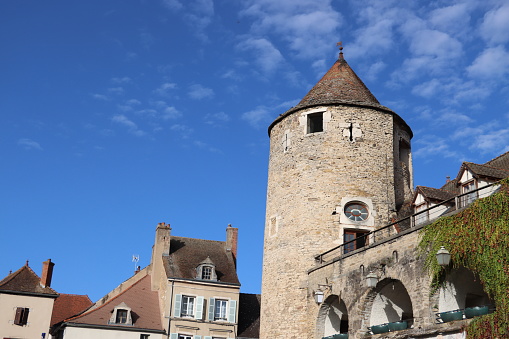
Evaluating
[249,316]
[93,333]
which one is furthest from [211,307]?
[93,333]

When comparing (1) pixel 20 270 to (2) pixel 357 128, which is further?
(1) pixel 20 270

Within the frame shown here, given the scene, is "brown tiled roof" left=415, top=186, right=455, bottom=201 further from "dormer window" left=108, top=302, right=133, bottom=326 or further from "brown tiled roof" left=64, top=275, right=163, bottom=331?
"dormer window" left=108, top=302, right=133, bottom=326

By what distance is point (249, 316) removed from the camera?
3628 centimetres

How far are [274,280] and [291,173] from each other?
437 centimetres

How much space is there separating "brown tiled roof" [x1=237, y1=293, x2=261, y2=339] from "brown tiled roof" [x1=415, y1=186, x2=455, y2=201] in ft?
52.6

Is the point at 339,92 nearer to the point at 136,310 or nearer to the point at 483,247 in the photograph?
the point at 483,247

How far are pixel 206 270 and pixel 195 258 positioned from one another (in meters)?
1.59

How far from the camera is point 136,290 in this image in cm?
3588

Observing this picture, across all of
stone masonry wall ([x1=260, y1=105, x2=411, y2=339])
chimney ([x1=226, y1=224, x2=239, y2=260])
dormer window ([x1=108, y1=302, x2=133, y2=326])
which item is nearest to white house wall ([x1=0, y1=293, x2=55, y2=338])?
dormer window ([x1=108, y1=302, x2=133, y2=326])

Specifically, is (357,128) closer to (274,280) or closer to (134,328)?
(274,280)

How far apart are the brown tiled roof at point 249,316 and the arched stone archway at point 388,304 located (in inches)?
604

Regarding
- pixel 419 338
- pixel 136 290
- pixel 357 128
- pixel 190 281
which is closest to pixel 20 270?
pixel 136 290

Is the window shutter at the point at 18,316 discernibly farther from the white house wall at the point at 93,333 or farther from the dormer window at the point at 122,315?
the dormer window at the point at 122,315

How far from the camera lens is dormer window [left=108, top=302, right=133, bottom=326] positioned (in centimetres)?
3331
